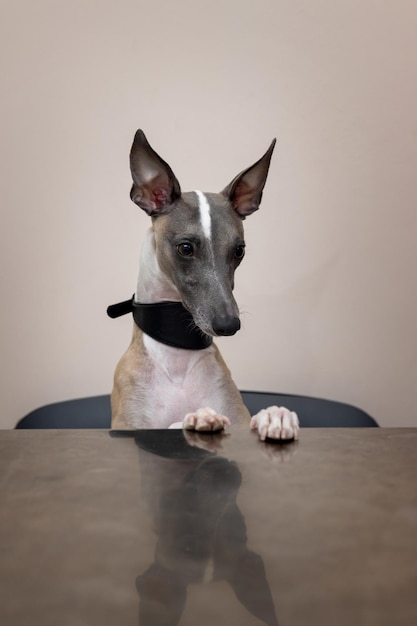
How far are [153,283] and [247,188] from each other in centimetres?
34

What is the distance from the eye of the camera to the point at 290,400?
258cm

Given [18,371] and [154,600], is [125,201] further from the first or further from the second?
[154,600]

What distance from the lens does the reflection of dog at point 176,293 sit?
63.1 inches

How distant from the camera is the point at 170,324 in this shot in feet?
5.30

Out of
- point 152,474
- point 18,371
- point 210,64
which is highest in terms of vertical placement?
point 210,64

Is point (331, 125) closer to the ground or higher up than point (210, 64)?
closer to the ground

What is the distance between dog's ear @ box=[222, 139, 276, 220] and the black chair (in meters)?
0.83

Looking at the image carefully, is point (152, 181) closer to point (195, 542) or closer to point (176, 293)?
point (176, 293)

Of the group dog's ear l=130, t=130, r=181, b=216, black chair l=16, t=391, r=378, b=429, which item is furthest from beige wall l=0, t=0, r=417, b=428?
dog's ear l=130, t=130, r=181, b=216

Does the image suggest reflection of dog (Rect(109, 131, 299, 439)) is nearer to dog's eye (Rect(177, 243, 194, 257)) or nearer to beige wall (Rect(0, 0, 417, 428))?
dog's eye (Rect(177, 243, 194, 257))

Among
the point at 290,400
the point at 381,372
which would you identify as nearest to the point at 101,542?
the point at 290,400

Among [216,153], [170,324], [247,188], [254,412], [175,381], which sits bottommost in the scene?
[254,412]

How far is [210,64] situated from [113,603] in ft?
Answer: 9.34

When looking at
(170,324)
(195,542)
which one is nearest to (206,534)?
(195,542)
